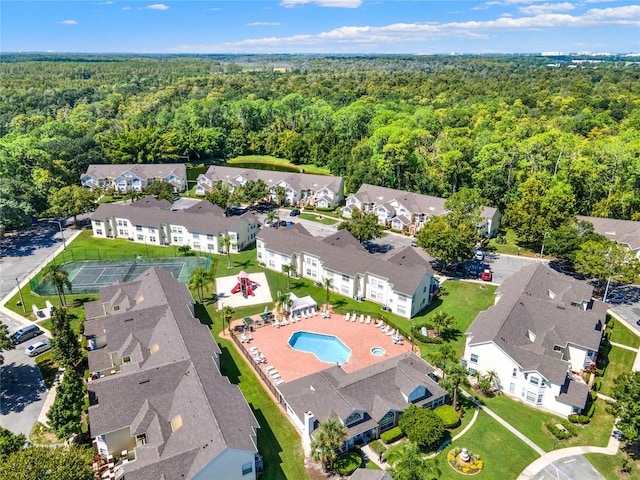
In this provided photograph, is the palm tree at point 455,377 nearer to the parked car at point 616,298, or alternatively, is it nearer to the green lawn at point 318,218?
the parked car at point 616,298

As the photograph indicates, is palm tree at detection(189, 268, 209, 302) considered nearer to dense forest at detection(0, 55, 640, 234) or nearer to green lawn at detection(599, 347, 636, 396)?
dense forest at detection(0, 55, 640, 234)

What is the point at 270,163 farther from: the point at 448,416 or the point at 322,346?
the point at 448,416

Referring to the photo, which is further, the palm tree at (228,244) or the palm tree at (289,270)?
the palm tree at (228,244)

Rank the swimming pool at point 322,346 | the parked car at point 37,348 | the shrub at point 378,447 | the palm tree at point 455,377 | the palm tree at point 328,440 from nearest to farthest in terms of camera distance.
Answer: the palm tree at point 328,440 < the shrub at point 378,447 < the palm tree at point 455,377 < the parked car at point 37,348 < the swimming pool at point 322,346

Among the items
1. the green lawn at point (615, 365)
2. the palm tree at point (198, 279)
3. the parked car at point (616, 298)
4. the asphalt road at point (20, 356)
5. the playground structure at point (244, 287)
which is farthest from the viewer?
the playground structure at point (244, 287)

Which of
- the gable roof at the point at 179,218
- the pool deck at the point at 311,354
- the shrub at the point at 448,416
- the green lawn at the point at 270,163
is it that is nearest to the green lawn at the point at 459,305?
the pool deck at the point at 311,354

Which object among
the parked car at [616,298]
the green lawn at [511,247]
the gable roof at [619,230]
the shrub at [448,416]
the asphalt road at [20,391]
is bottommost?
the asphalt road at [20,391]

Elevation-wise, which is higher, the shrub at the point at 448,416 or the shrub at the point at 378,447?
the shrub at the point at 448,416

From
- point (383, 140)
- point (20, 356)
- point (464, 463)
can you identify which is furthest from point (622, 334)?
point (383, 140)
